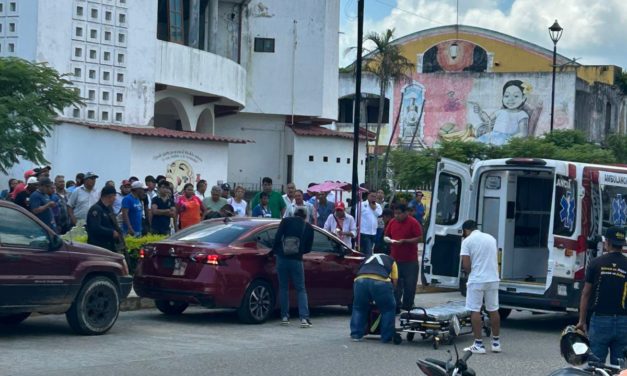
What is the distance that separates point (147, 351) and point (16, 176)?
48.6ft

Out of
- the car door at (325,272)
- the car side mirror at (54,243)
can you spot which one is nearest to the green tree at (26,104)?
the car door at (325,272)

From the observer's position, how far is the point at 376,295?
47.0ft

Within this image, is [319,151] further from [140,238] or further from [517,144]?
[140,238]

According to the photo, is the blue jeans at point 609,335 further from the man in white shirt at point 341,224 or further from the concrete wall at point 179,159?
the concrete wall at point 179,159

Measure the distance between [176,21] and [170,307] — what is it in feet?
56.4

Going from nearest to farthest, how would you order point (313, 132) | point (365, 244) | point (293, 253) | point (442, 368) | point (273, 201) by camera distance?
1. point (442, 368)
2. point (293, 253)
3. point (273, 201)
4. point (365, 244)
5. point (313, 132)

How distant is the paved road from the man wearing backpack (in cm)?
→ 41

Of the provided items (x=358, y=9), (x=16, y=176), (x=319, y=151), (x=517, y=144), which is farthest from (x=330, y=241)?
(x=517, y=144)

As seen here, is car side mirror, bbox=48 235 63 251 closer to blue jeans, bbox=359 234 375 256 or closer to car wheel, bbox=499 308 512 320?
car wheel, bbox=499 308 512 320

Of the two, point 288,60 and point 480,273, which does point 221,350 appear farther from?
point 288,60

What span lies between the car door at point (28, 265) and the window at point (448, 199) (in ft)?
21.5

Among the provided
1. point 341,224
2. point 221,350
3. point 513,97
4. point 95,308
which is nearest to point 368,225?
point 341,224

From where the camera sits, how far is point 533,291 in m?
16.2

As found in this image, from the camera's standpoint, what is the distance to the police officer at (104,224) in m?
15.3
